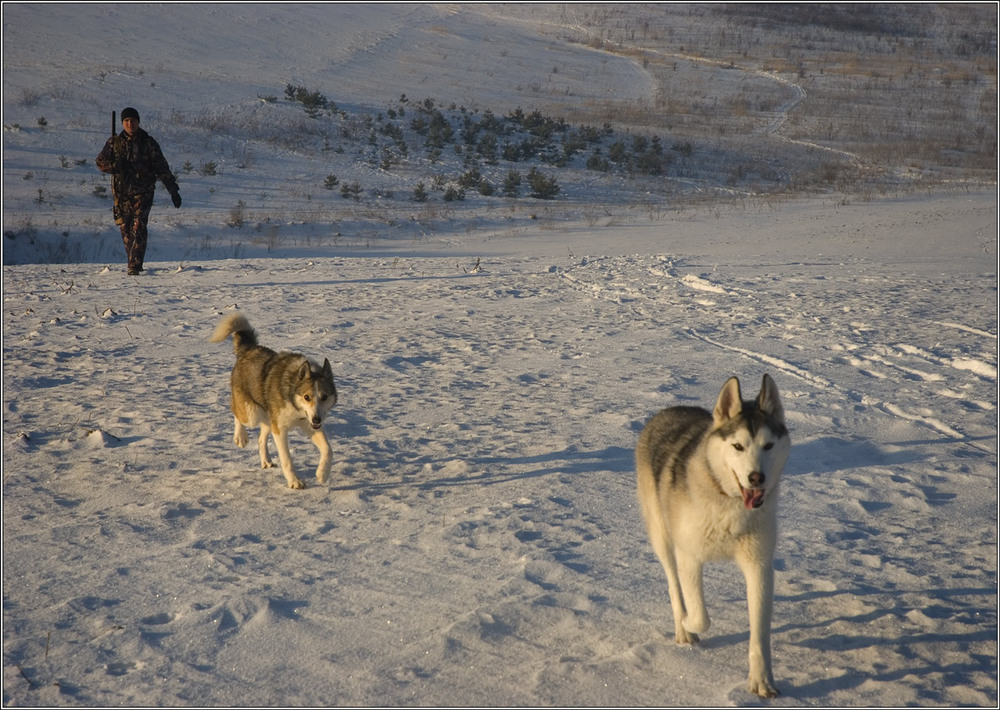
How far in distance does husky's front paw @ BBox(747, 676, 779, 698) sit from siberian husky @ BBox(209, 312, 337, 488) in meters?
3.02

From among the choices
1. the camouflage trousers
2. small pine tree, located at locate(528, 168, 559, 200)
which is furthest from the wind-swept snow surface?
small pine tree, located at locate(528, 168, 559, 200)

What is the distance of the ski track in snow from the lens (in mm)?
3766

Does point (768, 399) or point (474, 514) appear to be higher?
point (768, 399)

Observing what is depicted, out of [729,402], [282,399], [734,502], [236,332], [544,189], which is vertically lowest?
[282,399]

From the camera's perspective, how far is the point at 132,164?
11656mm

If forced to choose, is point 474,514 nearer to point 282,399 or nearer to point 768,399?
point 282,399

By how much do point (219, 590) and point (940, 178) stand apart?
28623 mm

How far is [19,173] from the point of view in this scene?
19953 mm

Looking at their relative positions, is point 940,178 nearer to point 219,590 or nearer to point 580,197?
point 580,197

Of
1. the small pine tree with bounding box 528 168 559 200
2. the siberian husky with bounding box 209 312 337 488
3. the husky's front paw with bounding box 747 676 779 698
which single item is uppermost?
the small pine tree with bounding box 528 168 559 200

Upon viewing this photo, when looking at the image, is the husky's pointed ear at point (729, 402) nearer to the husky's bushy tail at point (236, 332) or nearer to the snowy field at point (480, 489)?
the snowy field at point (480, 489)

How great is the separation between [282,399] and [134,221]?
7.71 metres

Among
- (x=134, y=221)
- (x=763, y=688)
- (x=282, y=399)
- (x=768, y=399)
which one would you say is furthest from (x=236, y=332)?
(x=134, y=221)

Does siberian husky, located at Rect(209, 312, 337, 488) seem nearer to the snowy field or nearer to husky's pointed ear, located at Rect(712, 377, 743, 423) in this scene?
the snowy field
